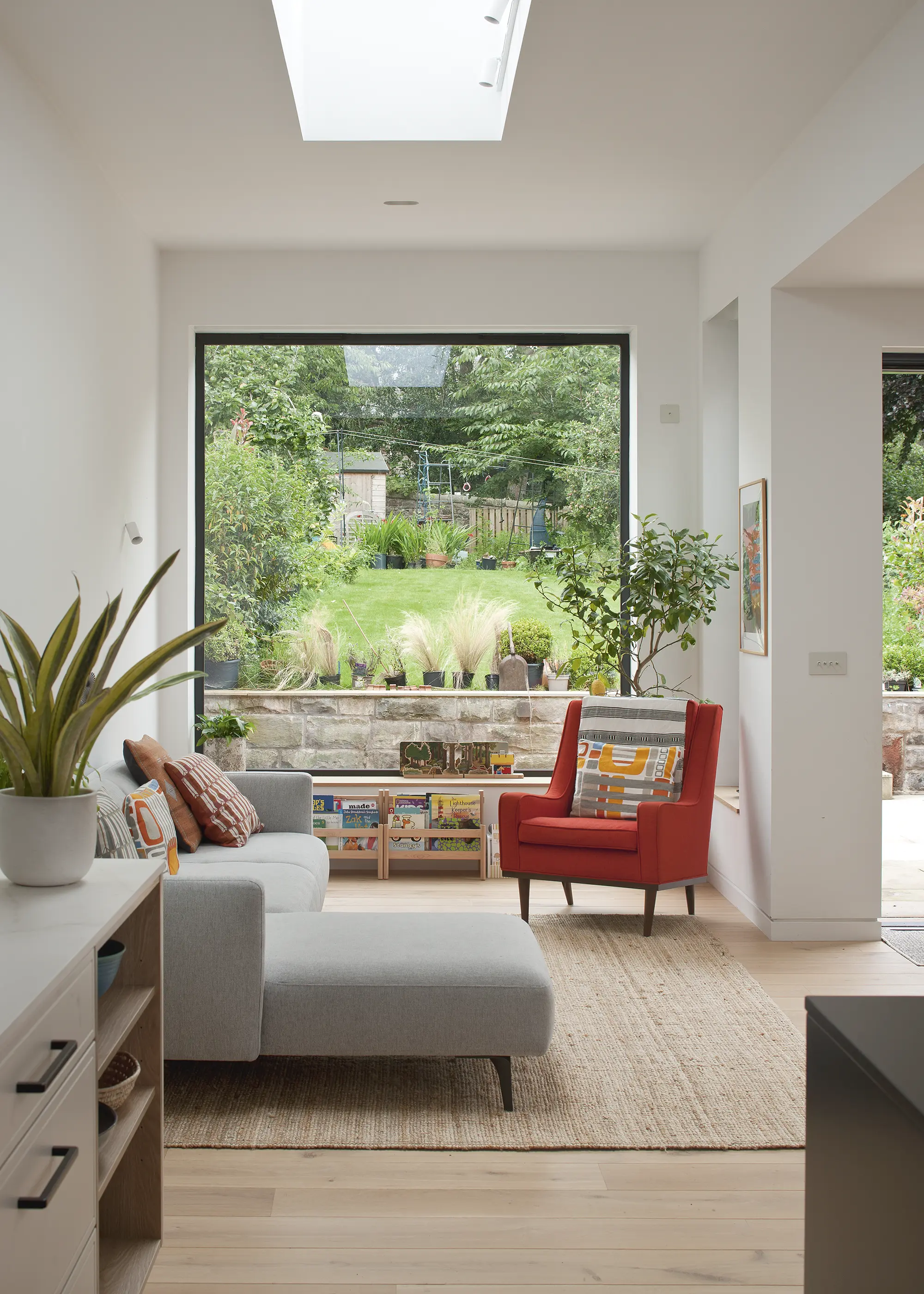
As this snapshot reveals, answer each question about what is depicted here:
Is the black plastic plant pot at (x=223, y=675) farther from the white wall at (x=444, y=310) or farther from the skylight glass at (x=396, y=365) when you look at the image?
the skylight glass at (x=396, y=365)

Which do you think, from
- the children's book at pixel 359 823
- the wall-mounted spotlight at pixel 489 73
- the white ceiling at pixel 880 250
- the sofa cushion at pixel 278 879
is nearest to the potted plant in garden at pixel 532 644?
the children's book at pixel 359 823

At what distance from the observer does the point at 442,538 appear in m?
5.88

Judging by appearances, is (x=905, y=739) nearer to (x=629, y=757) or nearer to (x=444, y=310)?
(x=629, y=757)

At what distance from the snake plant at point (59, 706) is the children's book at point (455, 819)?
11.2ft

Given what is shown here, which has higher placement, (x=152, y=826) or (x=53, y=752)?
(x=53, y=752)

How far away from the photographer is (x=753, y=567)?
15.4 ft

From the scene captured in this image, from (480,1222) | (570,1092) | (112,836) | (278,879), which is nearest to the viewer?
(480,1222)

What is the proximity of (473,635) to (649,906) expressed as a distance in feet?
6.68

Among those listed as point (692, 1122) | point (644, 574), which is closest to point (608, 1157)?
point (692, 1122)

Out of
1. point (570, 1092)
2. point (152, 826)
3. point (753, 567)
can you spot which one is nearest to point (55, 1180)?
point (570, 1092)

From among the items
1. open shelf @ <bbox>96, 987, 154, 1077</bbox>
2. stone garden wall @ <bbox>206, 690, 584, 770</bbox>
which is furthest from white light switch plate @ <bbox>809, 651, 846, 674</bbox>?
open shelf @ <bbox>96, 987, 154, 1077</bbox>

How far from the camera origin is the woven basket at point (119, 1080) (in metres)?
1.96

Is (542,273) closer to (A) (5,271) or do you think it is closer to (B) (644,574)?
(B) (644,574)

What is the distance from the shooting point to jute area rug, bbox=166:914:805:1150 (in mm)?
2701
